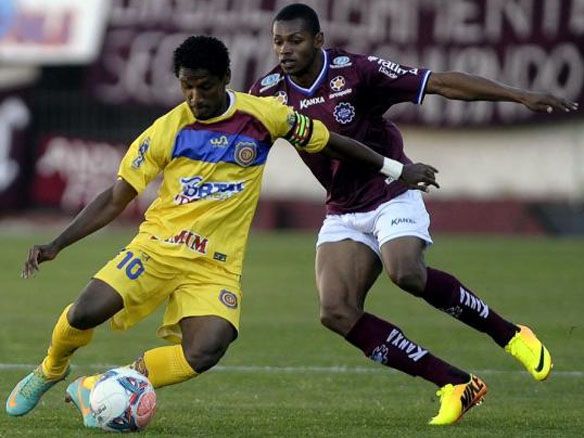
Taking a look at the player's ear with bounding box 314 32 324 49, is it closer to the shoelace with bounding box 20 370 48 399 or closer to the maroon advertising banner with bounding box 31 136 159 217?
the shoelace with bounding box 20 370 48 399

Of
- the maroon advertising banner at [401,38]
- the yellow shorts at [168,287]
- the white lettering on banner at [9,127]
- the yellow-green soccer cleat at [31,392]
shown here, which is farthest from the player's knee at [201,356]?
the white lettering on banner at [9,127]

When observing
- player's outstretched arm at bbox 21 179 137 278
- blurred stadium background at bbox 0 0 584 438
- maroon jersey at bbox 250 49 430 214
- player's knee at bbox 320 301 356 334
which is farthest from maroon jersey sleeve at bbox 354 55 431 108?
blurred stadium background at bbox 0 0 584 438

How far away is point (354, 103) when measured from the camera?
918 cm

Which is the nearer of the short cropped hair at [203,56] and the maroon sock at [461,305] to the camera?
the short cropped hair at [203,56]

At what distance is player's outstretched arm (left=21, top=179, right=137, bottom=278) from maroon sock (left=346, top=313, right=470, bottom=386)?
159cm

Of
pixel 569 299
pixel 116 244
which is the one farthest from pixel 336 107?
pixel 116 244

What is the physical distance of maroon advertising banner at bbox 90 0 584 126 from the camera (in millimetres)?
25484

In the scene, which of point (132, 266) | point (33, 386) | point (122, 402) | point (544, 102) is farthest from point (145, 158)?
point (544, 102)

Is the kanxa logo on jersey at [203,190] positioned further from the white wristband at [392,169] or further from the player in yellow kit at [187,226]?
the white wristband at [392,169]

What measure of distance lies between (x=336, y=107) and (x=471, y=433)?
214 cm

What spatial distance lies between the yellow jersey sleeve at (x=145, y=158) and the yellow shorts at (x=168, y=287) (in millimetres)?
373

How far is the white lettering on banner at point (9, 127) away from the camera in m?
25.5

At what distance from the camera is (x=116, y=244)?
23.2 meters

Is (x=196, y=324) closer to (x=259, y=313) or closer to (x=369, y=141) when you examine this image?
(x=369, y=141)
